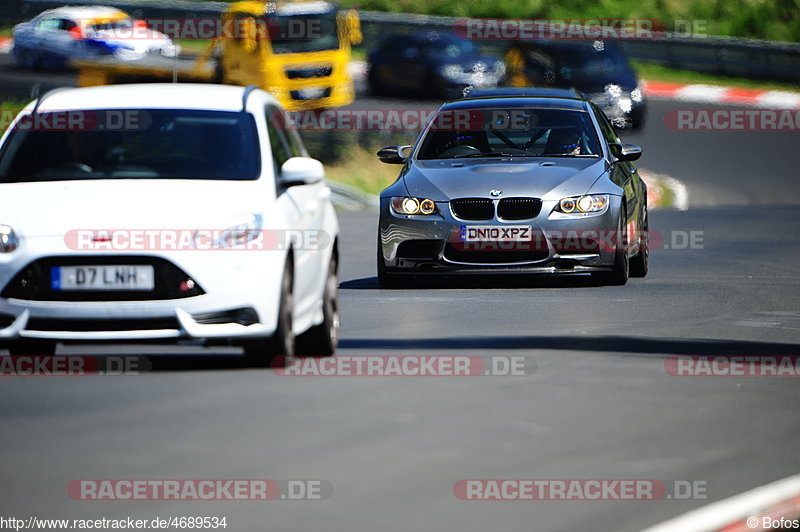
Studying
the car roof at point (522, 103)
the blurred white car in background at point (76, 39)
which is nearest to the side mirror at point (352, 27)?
the blurred white car in background at point (76, 39)

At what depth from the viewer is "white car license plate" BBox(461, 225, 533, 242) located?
1388 cm

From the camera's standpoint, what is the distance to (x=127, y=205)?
9.34 m

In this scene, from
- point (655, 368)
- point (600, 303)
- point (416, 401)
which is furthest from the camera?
point (600, 303)

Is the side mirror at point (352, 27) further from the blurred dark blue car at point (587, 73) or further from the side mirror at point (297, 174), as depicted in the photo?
the side mirror at point (297, 174)

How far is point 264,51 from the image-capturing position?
33.2m

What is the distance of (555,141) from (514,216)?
130 centimetres

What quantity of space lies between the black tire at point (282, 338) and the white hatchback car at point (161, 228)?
0.01 metres

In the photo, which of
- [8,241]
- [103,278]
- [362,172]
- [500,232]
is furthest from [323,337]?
[362,172]

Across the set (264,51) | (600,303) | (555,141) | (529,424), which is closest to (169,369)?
(529,424)

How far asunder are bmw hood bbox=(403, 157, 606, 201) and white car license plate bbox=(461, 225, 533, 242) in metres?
0.26

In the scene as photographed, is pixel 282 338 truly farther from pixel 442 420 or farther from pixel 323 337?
pixel 442 420

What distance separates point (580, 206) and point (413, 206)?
4.41ft

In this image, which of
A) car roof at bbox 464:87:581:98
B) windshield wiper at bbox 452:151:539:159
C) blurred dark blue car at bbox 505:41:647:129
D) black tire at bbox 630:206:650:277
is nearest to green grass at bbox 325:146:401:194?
blurred dark blue car at bbox 505:41:647:129

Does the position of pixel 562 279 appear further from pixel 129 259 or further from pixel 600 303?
pixel 129 259
